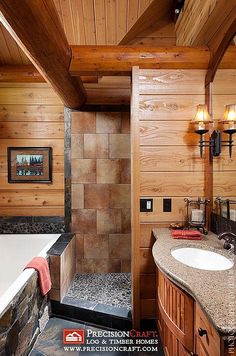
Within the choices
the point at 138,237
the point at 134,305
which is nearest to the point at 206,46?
the point at 138,237

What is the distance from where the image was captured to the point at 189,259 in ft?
5.28

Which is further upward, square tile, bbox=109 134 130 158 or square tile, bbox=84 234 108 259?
square tile, bbox=109 134 130 158

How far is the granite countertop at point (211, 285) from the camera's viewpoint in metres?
0.83

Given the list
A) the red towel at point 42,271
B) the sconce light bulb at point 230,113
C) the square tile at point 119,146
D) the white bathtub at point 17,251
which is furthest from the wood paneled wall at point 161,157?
the white bathtub at point 17,251

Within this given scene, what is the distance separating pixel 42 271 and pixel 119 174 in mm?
1525

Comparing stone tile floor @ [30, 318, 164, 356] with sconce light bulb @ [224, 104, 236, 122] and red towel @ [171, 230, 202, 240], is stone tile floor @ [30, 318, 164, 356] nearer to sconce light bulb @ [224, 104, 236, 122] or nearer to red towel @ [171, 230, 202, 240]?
red towel @ [171, 230, 202, 240]

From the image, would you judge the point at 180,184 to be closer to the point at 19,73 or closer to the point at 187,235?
the point at 187,235

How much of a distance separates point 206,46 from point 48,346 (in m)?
2.95

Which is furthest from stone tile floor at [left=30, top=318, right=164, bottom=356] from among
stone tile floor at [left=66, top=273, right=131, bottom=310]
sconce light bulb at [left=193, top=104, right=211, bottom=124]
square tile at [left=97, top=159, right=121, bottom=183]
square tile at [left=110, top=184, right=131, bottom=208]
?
sconce light bulb at [left=193, top=104, right=211, bottom=124]

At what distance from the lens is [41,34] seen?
Answer: 1.36 meters

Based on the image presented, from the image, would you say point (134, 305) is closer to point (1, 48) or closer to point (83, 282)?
point (83, 282)

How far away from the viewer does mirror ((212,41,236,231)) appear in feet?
5.83

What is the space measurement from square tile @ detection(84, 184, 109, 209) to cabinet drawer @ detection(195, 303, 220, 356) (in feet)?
6.90

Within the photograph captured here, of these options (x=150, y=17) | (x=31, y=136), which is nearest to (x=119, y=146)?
(x=31, y=136)
